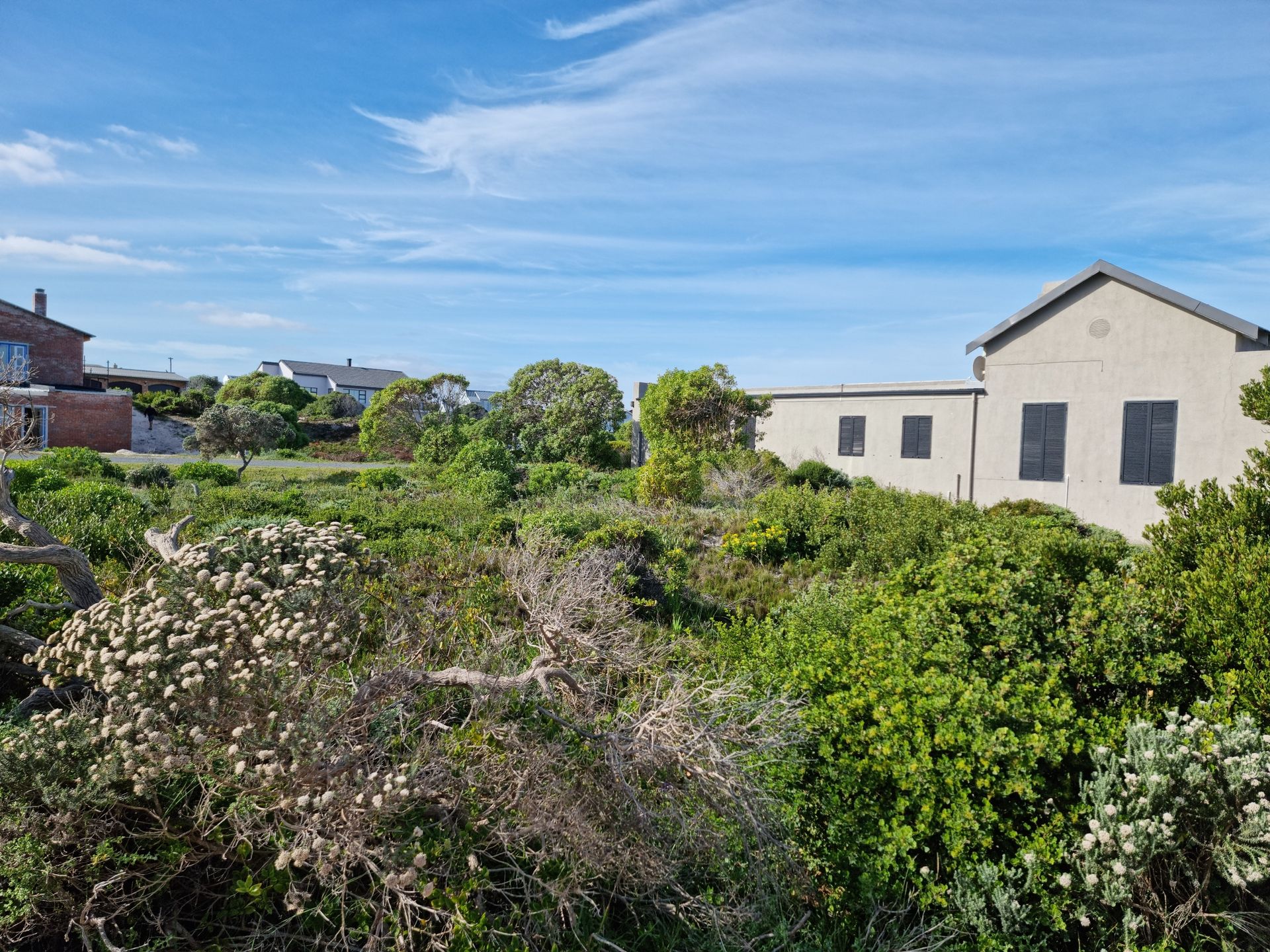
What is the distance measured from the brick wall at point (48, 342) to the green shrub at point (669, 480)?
99.8 ft

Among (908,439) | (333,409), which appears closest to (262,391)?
(333,409)

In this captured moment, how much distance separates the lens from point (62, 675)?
166 inches

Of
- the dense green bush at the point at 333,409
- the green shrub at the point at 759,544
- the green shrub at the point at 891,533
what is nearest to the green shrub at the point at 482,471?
the green shrub at the point at 759,544

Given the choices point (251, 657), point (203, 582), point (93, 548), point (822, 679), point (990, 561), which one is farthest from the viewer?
point (93, 548)

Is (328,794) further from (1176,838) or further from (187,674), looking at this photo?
(1176,838)

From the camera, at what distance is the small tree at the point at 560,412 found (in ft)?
90.9

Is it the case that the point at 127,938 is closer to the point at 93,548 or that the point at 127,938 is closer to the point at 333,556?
the point at 333,556

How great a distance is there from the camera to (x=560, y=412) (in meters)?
27.9

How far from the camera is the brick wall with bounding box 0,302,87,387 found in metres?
32.4

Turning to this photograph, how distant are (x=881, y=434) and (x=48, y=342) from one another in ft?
115

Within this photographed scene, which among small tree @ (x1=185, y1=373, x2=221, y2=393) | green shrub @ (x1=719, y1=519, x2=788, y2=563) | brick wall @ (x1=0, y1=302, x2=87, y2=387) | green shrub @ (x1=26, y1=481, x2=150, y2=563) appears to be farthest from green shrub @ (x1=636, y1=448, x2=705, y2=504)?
small tree @ (x1=185, y1=373, x2=221, y2=393)

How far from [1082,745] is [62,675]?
545 centimetres

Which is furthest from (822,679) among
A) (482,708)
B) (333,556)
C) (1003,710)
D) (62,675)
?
(62,675)

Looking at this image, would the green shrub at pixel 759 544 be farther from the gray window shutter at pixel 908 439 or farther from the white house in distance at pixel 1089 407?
the gray window shutter at pixel 908 439
